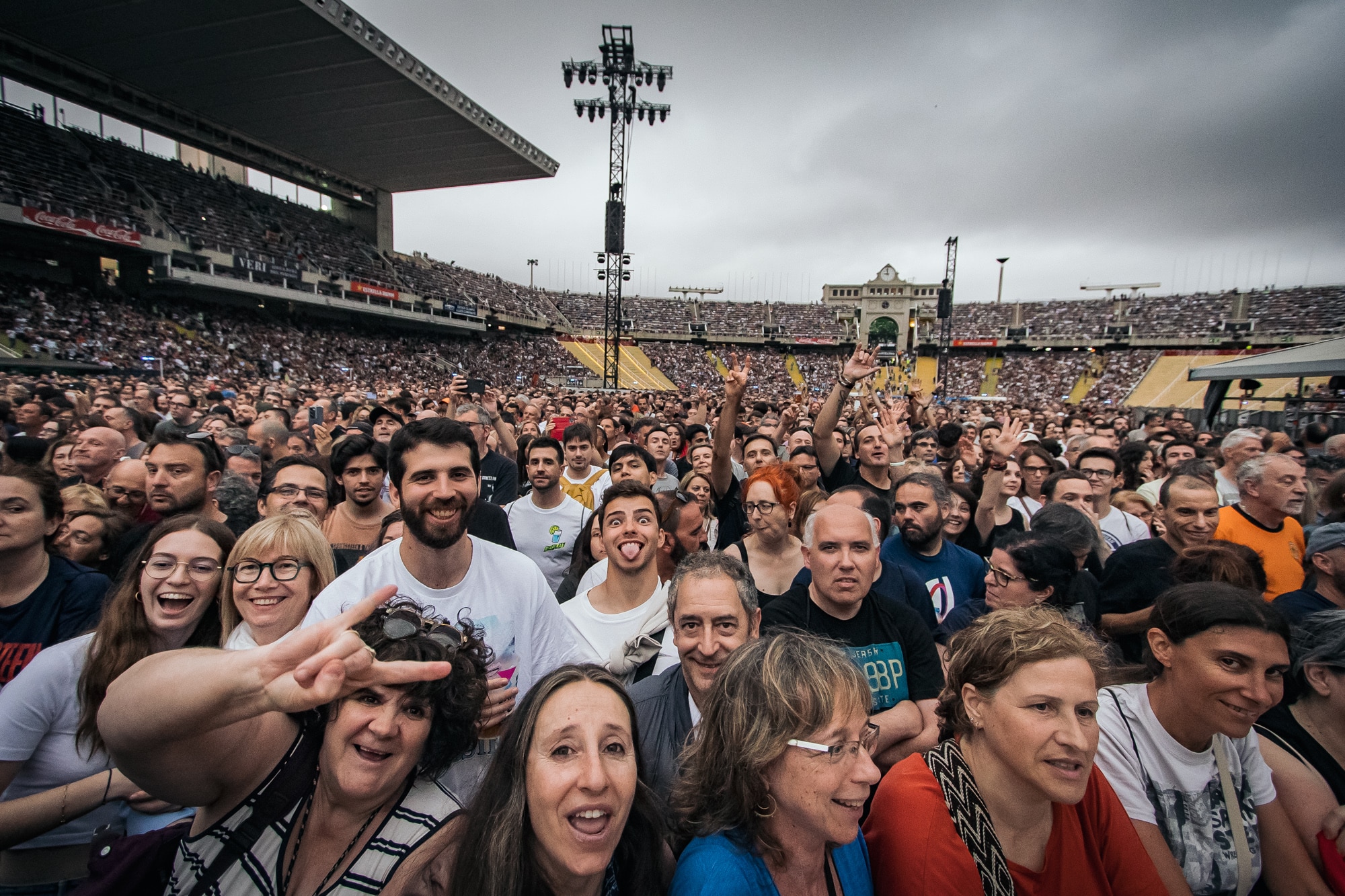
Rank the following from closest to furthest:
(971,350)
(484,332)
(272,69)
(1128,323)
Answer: (272,69), (484,332), (1128,323), (971,350)

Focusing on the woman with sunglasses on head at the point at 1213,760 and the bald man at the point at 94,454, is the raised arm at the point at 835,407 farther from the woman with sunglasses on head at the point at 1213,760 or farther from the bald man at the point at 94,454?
the bald man at the point at 94,454

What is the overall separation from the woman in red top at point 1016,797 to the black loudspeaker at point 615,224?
2250cm

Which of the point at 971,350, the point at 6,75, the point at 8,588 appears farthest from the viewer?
the point at 971,350

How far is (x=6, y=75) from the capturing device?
25.7 m

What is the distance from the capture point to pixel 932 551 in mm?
3709

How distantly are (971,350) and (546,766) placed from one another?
59.3 meters

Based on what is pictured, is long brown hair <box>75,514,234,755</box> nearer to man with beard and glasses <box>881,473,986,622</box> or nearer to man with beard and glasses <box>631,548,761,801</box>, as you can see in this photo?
man with beard and glasses <box>631,548,761,801</box>

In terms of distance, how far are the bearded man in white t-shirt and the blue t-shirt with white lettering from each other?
4.70 feet

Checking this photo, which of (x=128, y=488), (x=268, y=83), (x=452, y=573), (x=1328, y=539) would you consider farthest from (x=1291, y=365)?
(x=268, y=83)

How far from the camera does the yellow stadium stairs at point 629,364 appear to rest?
47156mm

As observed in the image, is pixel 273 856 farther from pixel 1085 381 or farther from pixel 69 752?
pixel 1085 381

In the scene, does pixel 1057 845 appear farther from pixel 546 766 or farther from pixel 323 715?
pixel 323 715

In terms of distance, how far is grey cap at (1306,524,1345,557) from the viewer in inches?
108

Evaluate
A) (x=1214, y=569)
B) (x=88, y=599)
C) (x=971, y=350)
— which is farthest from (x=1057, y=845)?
(x=971, y=350)
